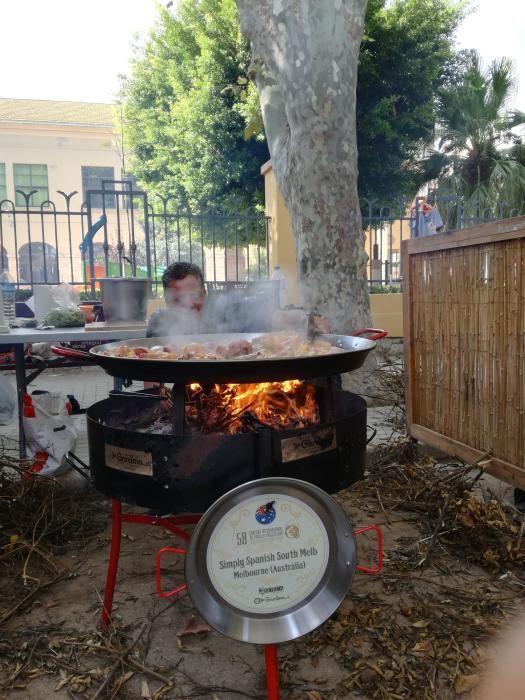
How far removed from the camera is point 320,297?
6059 millimetres

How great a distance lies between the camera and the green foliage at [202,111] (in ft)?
50.9

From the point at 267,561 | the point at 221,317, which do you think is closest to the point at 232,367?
the point at 267,561

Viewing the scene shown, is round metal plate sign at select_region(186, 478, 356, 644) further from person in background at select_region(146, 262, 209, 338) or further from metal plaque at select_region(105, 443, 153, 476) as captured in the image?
person in background at select_region(146, 262, 209, 338)

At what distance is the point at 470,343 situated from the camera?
327 cm

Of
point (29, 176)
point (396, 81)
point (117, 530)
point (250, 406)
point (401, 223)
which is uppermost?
point (29, 176)

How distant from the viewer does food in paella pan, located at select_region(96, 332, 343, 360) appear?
202 centimetres

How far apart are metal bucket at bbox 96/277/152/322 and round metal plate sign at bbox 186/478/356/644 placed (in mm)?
2245

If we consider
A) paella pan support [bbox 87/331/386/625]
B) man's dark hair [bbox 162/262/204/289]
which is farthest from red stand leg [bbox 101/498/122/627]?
man's dark hair [bbox 162/262/204/289]

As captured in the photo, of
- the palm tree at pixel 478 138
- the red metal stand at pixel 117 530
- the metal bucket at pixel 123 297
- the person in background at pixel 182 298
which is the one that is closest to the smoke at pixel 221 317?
the person in background at pixel 182 298

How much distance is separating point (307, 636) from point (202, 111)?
1597 centimetres

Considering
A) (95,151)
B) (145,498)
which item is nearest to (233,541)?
(145,498)

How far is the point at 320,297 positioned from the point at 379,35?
1199 cm

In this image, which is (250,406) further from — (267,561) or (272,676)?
(272,676)

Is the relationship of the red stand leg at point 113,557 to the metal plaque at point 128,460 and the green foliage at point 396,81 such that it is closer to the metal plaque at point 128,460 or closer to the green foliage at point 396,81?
the metal plaque at point 128,460
